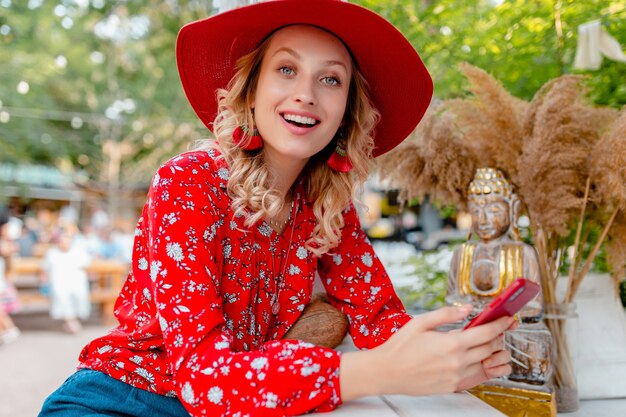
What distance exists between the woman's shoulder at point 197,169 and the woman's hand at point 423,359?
1.79 feet

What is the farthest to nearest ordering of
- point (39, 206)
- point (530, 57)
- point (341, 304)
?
1. point (39, 206)
2. point (530, 57)
3. point (341, 304)

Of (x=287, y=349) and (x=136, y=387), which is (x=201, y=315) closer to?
(x=287, y=349)

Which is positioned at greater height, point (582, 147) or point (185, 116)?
point (185, 116)

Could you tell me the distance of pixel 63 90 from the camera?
46.5ft

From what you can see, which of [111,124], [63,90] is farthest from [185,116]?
[63,90]

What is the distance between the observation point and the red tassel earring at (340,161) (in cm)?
153

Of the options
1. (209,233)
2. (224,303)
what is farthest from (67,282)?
(209,233)

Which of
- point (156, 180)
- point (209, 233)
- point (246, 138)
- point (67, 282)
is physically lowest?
point (67, 282)

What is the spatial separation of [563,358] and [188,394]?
1144 millimetres

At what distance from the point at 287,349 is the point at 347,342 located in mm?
899

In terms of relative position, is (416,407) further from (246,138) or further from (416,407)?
(246,138)

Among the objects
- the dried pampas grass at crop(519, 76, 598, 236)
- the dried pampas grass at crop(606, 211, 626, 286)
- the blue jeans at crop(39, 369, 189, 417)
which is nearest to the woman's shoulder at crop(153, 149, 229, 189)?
the blue jeans at crop(39, 369, 189, 417)

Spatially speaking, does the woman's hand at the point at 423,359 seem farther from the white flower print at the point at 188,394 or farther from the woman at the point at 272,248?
the white flower print at the point at 188,394

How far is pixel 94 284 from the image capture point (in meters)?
8.97
